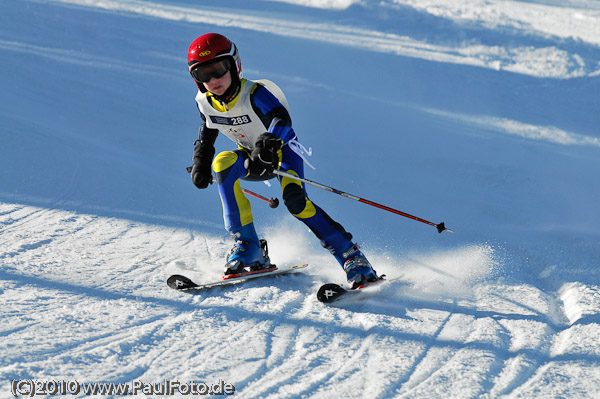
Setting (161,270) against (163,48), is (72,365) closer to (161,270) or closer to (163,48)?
(161,270)

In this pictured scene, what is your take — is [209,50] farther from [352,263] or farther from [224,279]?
[352,263]

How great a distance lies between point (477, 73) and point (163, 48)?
5.66 metres

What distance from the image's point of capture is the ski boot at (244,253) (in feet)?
13.6

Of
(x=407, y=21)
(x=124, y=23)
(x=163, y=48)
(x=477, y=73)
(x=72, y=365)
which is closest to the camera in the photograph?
(x=72, y=365)

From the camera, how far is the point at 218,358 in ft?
9.84

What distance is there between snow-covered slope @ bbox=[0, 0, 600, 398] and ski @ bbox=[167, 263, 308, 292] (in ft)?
0.26

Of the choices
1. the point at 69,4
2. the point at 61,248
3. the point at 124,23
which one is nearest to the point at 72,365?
the point at 61,248

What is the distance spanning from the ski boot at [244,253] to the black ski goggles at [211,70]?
43.2 inches

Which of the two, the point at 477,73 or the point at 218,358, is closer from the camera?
the point at 218,358

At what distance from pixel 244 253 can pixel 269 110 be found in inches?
41.5

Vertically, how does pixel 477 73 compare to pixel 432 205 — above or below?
above

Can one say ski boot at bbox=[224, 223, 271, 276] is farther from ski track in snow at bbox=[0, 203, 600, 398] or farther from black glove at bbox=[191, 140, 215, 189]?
black glove at bbox=[191, 140, 215, 189]

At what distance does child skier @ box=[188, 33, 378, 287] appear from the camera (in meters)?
3.89

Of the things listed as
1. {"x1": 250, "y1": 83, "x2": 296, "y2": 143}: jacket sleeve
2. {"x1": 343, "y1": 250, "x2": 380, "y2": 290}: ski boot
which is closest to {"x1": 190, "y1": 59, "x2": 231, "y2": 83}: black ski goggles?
{"x1": 250, "y1": 83, "x2": 296, "y2": 143}: jacket sleeve
